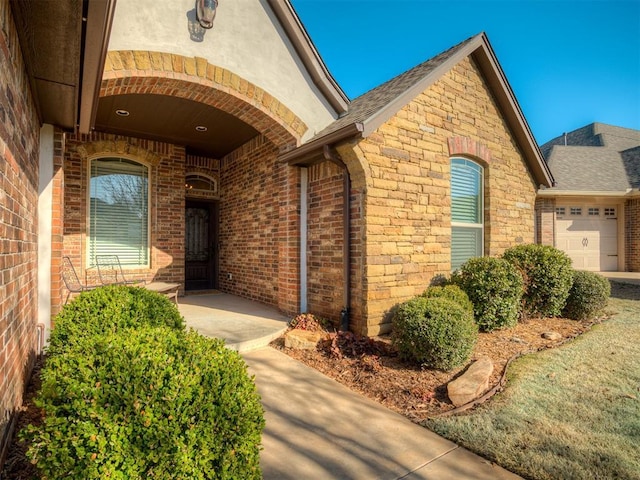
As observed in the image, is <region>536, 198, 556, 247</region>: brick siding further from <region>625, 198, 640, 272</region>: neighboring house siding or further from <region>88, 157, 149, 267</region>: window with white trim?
<region>88, 157, 149, 267</region>: window with white trim

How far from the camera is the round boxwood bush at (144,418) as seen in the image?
1661 millimetres

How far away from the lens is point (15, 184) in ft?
8.95

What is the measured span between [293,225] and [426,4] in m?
5.68

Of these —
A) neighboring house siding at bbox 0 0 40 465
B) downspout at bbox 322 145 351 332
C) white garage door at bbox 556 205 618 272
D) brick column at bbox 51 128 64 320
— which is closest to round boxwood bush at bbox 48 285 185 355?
neighboring house siding at bbox 0 0 40 465

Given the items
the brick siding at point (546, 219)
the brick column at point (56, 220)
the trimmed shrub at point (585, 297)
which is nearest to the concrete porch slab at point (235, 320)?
the brick column at point (56, 220)

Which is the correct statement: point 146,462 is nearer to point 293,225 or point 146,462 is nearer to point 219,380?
point 219,380

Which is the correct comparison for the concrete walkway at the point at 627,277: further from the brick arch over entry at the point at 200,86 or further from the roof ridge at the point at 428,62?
the brick arch over entry at the point at 200,86

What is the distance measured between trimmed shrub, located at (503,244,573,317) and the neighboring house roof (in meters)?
7.20

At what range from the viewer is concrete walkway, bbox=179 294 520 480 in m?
2.49

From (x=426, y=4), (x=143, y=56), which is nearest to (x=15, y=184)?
(x=143, y=56)

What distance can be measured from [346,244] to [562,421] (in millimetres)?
3301

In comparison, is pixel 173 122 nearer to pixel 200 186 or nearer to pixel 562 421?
pixel 200 186

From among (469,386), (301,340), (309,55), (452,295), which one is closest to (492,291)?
(452,295)

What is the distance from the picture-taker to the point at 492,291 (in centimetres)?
577
